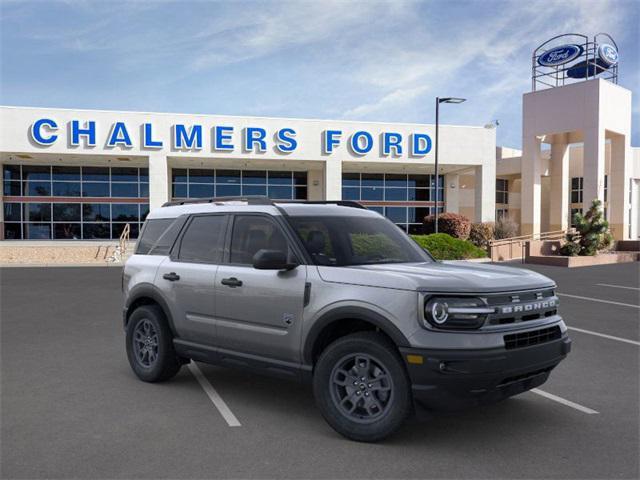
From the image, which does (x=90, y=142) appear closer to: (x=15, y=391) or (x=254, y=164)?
(x=254, y=164)

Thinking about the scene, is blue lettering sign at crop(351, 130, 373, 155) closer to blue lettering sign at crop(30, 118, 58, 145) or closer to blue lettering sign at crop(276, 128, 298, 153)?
blue lettering sign at crop(276, 128, 298, 153)

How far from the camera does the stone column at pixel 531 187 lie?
35.9 m

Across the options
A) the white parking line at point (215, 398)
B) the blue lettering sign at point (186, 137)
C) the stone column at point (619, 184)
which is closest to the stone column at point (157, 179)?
the blue lettering sign at point (186, 137)

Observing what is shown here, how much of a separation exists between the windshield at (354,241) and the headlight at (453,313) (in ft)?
3.42

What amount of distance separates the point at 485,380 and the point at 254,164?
107 feet

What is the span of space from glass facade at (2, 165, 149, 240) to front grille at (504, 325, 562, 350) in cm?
3374

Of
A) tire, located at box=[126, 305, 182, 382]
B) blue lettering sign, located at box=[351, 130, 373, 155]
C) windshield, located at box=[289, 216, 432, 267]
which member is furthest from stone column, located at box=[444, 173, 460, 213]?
tire, located at box=[126, 305, 182, 382]

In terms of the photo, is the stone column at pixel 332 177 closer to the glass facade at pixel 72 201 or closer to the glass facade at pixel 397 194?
the glass facade at pixel 397 194

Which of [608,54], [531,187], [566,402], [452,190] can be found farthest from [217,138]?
[566,402]

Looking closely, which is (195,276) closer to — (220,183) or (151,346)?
(151,346)

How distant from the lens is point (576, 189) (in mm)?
47188

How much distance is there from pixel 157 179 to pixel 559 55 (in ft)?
82.3

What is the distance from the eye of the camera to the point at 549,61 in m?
36.4

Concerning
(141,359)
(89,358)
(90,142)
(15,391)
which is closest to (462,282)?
(141,359)
